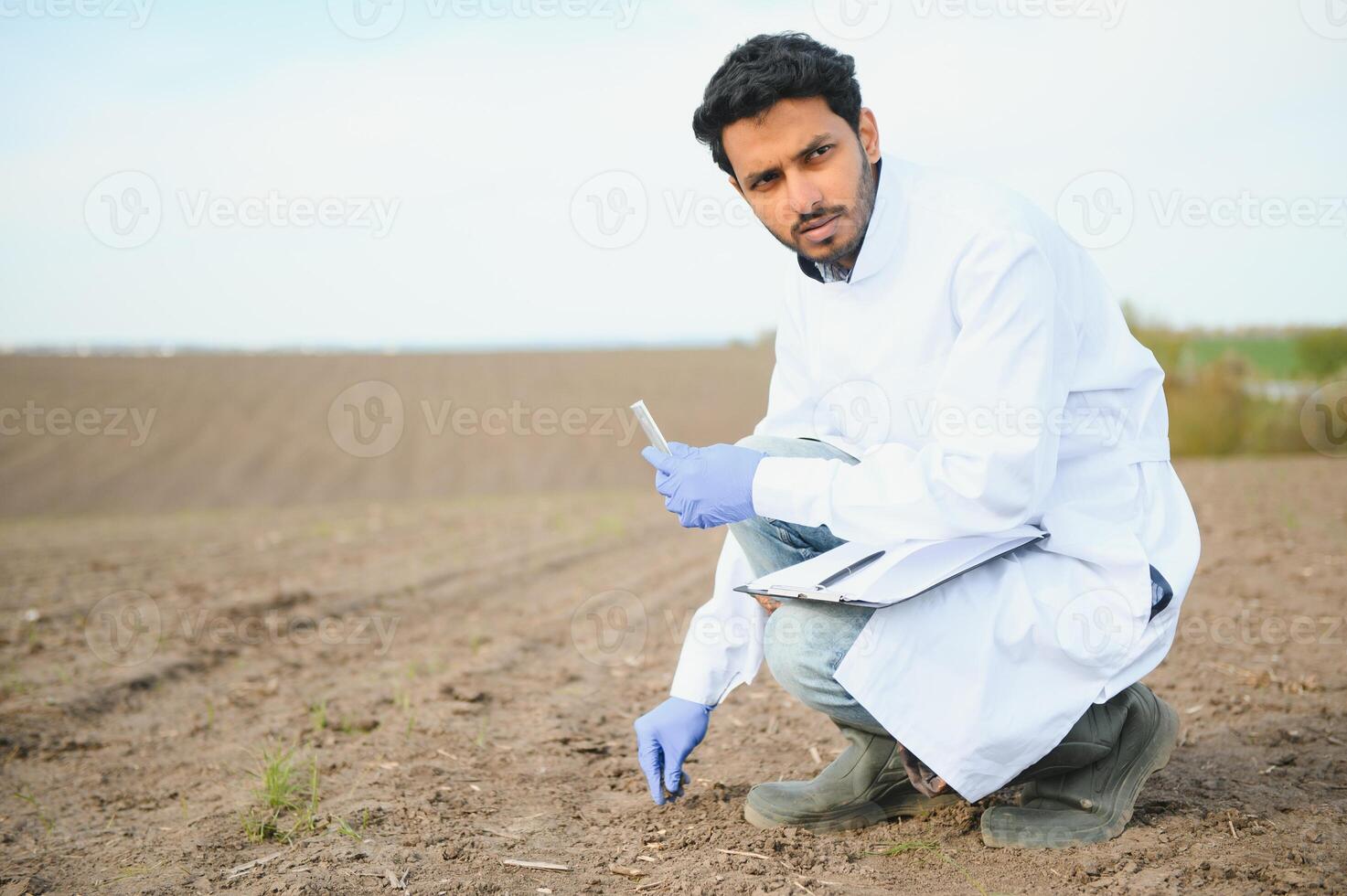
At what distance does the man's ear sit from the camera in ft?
6.97

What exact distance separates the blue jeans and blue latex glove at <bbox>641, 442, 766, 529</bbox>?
0.49 ft

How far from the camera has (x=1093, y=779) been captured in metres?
2.08

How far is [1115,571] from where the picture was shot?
6.24 ft

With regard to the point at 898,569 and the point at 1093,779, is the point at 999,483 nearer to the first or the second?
the point at 898,569

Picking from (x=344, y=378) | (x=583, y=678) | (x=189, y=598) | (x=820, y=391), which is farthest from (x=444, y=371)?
(x=820, y=391)

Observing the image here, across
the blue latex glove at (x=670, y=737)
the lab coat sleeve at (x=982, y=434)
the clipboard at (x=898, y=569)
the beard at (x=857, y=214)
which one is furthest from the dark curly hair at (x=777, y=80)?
the blue latex glove at (x=670, y=737)

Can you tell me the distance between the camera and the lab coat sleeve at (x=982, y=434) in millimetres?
1771

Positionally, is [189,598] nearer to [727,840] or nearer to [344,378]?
[727,840]

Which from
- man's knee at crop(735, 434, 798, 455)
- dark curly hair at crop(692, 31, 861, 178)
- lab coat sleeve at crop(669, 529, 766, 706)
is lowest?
lab coat sleeve at crop(669, 529, 766, 706)

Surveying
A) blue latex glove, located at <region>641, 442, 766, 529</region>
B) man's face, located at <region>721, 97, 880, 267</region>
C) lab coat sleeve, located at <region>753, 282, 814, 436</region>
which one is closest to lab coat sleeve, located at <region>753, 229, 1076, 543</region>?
blue latex glove, located at <region>641, 442, 766, 529</region>

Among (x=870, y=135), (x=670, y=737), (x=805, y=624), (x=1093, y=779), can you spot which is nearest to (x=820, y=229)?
(x=870, y=135)

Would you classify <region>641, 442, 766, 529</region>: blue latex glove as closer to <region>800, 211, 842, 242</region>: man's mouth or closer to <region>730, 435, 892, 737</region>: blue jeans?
<region>730, 435, 892, 737</region>: blue jeans

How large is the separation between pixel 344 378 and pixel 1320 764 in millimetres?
21765

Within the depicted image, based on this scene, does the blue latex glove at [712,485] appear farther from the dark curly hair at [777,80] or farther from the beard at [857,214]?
the dark curly hair at [777,80]
